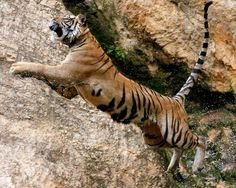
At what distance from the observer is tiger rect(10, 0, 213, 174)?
622 centimetres

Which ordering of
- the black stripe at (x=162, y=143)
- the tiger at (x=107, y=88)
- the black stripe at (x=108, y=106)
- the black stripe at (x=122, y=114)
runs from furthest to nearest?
the black stripe at (x=162, y=143), the black stripe at (x=122, y=114), the black stripe at (x=108, y=106), the tiger at (x=107, y=88)

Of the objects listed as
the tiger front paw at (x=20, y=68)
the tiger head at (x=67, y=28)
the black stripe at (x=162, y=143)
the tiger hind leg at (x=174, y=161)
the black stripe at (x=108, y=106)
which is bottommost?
the tiger hind leg at (x=174, y=161)

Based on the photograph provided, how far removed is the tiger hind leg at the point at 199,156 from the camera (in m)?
7.45

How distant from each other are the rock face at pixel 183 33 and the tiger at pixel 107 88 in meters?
1.43

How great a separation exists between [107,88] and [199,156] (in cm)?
167

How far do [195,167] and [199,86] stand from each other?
1.51 m

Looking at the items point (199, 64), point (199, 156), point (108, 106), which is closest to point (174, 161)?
point (199, 156)

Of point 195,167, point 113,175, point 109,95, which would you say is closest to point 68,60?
point 109,95

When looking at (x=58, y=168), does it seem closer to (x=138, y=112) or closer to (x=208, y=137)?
(x=138, y=112)

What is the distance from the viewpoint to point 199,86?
8812 millimetres

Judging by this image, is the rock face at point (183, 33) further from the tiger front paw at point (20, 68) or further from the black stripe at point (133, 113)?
the tiger front paw at point (20, 68)

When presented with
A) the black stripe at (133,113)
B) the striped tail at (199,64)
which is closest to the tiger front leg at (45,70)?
the black stripe at (133,113)

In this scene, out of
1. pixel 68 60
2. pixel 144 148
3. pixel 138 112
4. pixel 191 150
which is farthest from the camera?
pixel 191 150

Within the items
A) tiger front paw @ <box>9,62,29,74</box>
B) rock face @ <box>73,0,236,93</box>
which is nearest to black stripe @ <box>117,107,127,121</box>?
tiger front paw @ <box>9,62,29,74</box>
